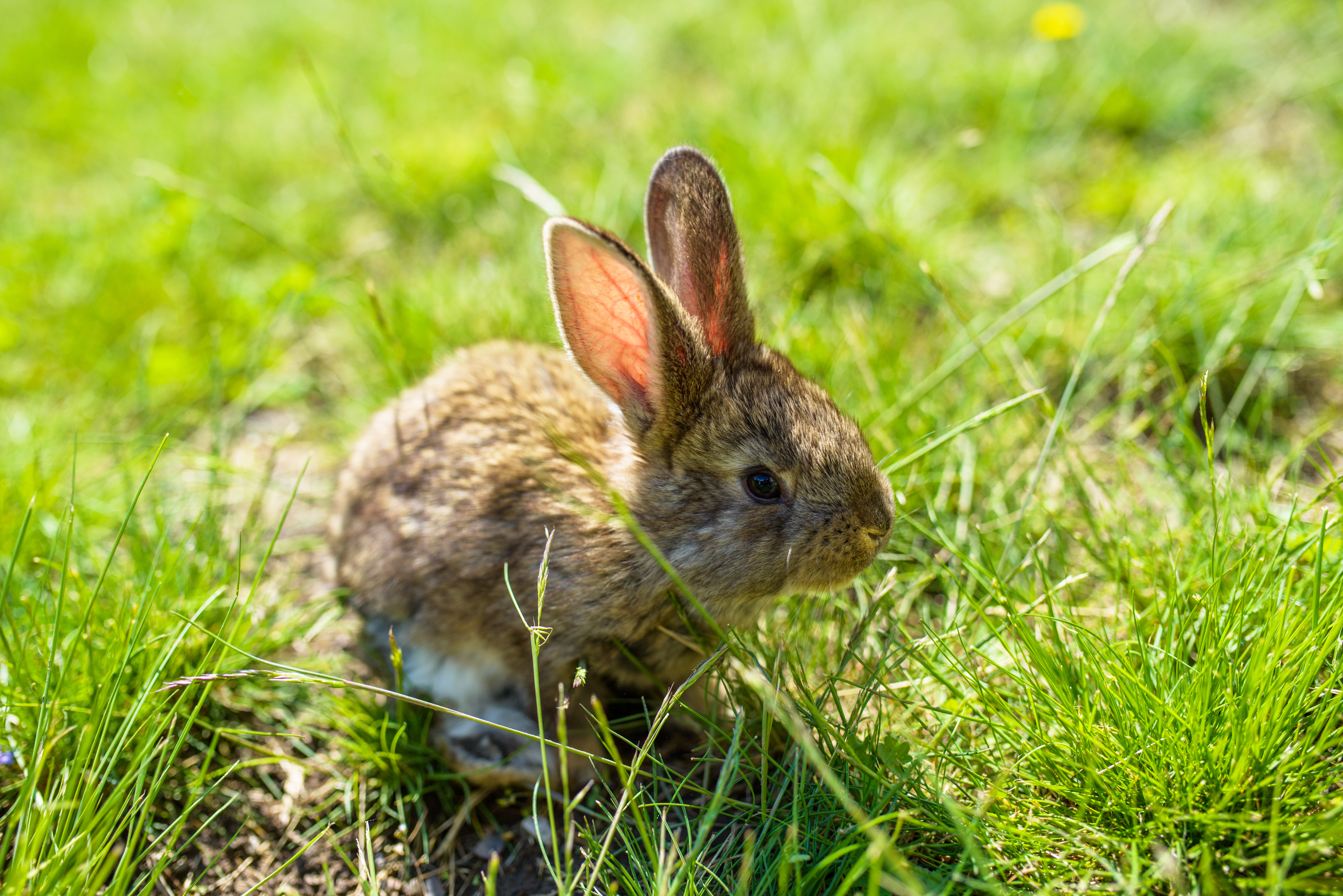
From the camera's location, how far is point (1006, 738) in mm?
2350

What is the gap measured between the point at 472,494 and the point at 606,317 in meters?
0.83

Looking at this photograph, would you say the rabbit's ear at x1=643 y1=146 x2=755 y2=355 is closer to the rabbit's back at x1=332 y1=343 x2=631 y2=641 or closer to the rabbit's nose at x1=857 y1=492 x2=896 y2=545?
the rabbit's back at x1=332 y1=343 x2=631 y2=641

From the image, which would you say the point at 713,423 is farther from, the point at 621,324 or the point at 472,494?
the point at 472,494

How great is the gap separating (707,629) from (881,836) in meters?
1.46

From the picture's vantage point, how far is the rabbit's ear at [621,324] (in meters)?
2.58

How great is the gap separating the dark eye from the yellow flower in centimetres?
395

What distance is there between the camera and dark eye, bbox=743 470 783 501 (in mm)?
2863

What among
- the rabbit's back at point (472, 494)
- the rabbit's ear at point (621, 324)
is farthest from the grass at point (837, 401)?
the rabbit's ear at point (621, 324)

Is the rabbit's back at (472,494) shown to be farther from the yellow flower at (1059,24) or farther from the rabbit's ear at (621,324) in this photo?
the yellow flower at (1059,24)

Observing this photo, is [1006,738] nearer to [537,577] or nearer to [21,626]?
[537,577]

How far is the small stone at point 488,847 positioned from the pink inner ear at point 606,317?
141 centimetres

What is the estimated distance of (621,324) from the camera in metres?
2.80

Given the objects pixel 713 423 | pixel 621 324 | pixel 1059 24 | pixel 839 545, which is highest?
pixel 1059 24

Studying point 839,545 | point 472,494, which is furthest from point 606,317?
point 839,545
